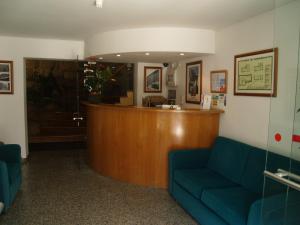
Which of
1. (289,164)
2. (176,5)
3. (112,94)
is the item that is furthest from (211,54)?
(112,94)

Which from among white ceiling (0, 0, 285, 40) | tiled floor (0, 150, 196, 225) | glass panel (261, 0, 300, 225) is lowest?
tiled floor (0, 150, 196, 225)

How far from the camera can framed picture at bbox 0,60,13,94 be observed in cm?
502

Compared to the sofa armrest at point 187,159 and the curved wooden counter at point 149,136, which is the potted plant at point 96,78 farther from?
the sofa armrest at point 187,159

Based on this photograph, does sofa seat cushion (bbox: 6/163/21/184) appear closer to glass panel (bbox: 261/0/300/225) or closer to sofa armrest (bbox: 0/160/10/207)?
sofa armrest (bbox: 0/160/10/207)

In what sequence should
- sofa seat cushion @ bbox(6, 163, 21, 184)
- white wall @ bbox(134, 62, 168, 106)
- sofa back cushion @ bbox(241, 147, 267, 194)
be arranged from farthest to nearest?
white wall @ bbox(134, 62, 168, 106), sofa seat cushion @ bbox(6, 163, 21, 184), sofa back cushion @ bbox(241, 147, 267, 194)

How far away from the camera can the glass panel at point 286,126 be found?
1.93m

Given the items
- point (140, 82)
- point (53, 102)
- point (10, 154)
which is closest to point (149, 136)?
point (10, 154)

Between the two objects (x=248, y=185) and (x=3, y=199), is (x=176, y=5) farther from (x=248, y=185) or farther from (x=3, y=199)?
(x=3, y=199)

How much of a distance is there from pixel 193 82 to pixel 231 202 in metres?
2.68

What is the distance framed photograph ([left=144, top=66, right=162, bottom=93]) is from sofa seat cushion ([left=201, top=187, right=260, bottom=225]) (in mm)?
3464

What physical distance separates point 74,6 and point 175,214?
277 centimetres

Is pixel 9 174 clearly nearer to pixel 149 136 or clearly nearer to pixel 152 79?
pixel 149 136

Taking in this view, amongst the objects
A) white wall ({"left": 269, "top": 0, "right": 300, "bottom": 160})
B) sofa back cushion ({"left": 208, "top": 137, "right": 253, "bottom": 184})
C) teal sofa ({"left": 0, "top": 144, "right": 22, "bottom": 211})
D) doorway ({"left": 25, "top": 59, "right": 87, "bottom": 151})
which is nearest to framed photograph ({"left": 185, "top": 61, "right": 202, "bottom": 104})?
sofa back cushion ({"left": 208, "top": 137, "right": 253, "bottom": 184})

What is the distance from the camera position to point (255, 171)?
286 centimetres
